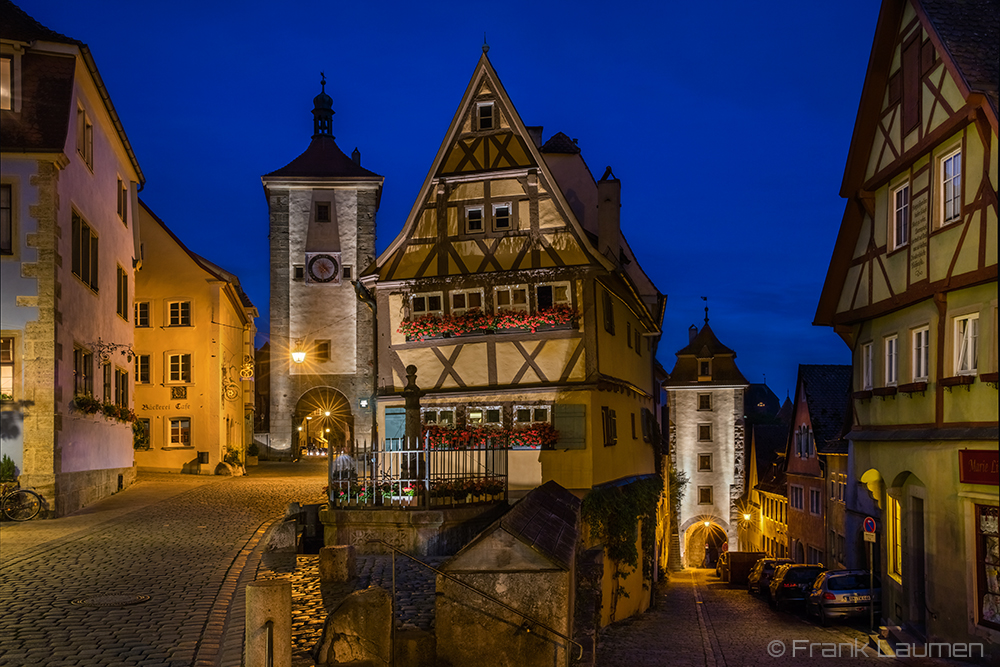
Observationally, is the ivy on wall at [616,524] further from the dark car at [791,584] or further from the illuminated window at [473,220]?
the illuminated window at [473,220]

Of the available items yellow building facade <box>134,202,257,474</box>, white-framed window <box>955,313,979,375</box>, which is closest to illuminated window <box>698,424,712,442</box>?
yellow building facade <box>134,202,257,474</box>

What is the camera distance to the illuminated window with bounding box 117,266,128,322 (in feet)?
95.2

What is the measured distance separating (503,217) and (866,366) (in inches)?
353

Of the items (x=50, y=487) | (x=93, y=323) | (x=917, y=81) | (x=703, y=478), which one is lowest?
(x=703, y=478)

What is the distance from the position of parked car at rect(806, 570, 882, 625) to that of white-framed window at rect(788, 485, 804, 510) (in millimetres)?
18501

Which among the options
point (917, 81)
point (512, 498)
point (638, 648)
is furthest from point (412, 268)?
point (917, 81)

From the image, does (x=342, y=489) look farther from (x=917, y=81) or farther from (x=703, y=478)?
(x=703, y=478)

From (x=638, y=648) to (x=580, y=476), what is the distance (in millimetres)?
4086

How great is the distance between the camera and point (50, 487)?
20531 millimetres

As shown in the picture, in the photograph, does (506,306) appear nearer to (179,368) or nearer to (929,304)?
(929,304)

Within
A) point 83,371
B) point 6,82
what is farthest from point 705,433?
point 6,82

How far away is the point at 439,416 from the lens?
23.1 m

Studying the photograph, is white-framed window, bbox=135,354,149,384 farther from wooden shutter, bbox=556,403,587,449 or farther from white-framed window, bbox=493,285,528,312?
wooden shutter, bbox=556,403,587,449

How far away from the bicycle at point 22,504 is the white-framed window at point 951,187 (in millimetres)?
18653
